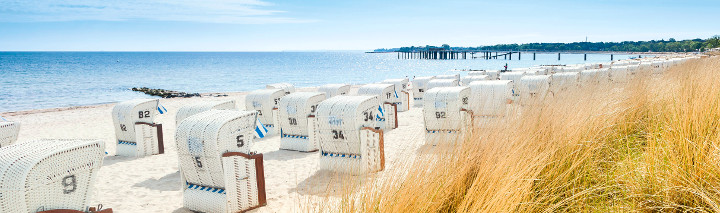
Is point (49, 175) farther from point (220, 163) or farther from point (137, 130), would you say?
point (137, 130)

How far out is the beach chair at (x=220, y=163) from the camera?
19.6 ft

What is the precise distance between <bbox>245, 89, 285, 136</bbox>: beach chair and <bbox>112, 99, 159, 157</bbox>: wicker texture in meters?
2.89

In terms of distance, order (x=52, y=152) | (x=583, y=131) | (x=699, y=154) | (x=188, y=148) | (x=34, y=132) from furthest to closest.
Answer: (x=34, y=132) < (x=188, y=148) < (x=52, y=152) < (x=583, y=131) < (x=699, y=154)

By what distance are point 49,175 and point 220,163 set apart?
2148 mm

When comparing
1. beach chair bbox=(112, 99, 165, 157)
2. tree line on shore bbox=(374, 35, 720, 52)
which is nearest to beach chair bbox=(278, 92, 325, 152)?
beach chair bbox=(112, 99, 165, 157)

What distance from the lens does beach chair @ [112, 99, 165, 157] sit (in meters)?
10.4

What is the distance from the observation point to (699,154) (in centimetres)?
291

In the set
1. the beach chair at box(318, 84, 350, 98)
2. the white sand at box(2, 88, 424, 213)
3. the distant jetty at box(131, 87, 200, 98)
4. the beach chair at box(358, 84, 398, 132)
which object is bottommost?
the distant jetty at box(131, 87, 200, 98)

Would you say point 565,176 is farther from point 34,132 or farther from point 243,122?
point 34,132

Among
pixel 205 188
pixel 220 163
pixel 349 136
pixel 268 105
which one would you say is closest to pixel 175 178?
pixel 205 188

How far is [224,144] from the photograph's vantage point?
236 inches

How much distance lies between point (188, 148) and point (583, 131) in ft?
16.1

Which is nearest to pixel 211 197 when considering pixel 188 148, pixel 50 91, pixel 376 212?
pixel 188 148

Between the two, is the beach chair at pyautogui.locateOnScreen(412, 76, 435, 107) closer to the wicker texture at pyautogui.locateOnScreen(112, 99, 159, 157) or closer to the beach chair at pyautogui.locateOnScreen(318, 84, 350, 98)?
the beach chair at pyautogui.locateOnScreen(318, 84, 350, 98)
